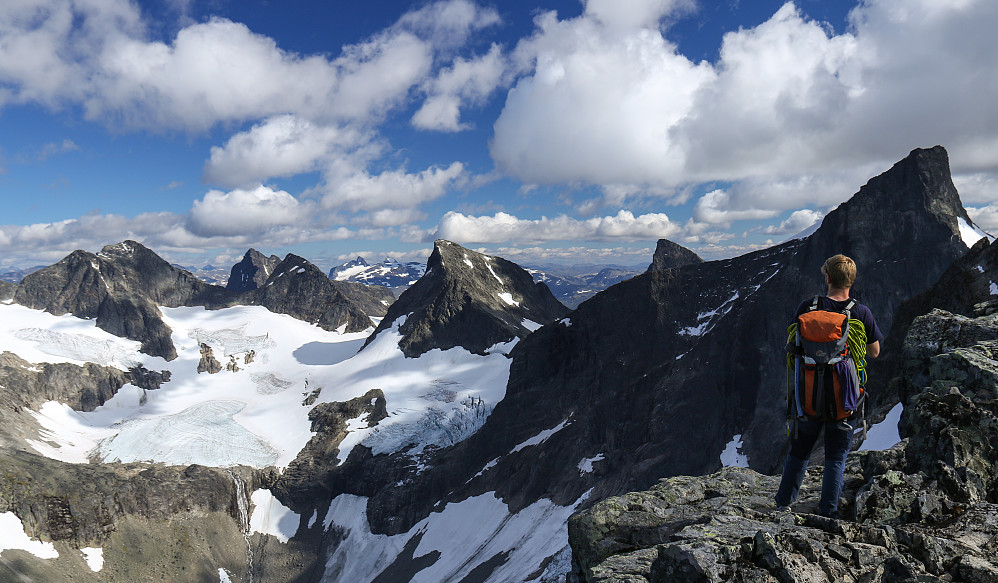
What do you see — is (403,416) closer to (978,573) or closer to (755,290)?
(755,290)

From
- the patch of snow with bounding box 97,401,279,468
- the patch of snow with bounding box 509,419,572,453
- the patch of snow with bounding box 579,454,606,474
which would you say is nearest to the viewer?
the patch of snow with bounding box 579,454,606,474

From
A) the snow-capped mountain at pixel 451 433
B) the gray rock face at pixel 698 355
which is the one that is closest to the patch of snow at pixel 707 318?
the gray rock face at pixel 698 355

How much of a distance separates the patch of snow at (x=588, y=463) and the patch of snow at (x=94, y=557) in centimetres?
9281

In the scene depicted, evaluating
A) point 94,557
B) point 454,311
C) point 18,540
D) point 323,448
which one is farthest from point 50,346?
point 454,311

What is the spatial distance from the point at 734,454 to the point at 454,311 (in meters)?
108

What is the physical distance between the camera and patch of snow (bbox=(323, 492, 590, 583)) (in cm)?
8331

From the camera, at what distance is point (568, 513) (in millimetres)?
88062

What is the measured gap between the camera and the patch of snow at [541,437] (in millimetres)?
112688

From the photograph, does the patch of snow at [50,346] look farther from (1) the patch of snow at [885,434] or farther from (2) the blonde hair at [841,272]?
(2) the blonde hair at [841,272]

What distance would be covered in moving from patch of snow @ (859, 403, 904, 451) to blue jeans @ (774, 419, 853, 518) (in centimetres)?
878

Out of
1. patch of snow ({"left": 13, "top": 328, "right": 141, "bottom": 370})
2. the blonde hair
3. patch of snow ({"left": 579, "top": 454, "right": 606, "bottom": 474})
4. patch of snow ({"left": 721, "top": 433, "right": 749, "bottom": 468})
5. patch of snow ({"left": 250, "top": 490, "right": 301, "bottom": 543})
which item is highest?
the blonde hair

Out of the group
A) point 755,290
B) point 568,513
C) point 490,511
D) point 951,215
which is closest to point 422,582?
point 490,511

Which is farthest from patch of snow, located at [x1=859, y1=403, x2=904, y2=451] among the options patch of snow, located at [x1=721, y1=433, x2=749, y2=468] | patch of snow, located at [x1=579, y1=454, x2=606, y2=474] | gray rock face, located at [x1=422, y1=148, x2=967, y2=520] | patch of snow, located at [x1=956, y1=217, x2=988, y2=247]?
patch of snow, located at [x1=956, y1=217, x2=988, y2=247]

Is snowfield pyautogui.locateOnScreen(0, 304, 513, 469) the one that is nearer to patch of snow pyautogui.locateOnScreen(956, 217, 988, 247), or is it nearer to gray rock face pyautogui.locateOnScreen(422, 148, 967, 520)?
gray rock face pyautogui.locateOnScreen(422, 148, 967, 520)
